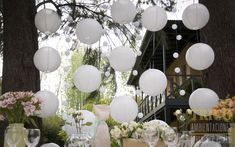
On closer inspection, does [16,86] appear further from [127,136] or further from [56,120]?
[56,120]

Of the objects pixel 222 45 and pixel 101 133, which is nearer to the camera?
pixel 101 133

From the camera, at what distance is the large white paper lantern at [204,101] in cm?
359

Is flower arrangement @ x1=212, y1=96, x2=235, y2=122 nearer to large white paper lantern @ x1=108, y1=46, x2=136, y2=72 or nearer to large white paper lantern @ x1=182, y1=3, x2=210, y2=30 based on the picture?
large white paper lantern @ x1=182, y1=3, x2=210, y2=30

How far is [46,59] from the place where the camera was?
12.5 ft

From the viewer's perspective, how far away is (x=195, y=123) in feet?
19.7

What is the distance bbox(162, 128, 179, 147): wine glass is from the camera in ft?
9.11

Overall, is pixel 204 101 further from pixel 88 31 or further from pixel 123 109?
pixel 88 31

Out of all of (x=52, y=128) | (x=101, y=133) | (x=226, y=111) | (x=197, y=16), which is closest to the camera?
(x=226, y=111)

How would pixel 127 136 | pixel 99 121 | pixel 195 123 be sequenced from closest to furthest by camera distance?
pixel 127 136 → pixel 99 121 → pixel 195 123

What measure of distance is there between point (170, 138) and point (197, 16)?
1.42 m

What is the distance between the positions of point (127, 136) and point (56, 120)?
7.32m

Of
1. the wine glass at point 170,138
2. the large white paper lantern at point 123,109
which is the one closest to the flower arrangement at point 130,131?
the wine glass at point 170,138

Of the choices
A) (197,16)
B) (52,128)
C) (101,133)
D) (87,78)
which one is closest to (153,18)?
(197,16)

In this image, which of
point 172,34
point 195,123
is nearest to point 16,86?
point 195,123
